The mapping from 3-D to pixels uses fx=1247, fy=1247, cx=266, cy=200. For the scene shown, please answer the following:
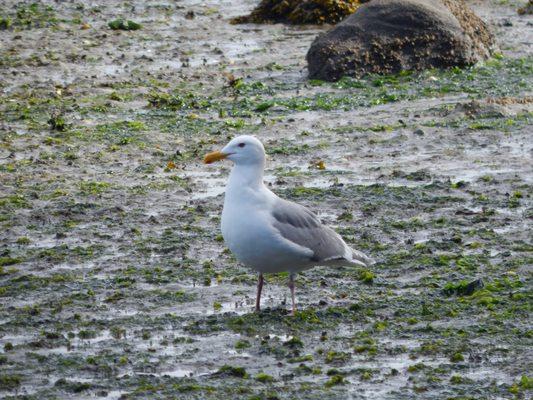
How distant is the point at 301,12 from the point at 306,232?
39.6 feet

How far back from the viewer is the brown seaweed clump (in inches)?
818

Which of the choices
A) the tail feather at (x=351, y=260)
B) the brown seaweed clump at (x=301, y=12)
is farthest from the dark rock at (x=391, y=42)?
the tail feather at (x=351, y=260)

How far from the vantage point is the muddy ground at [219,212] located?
8.22 m

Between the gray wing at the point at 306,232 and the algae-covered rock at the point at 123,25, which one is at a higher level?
the algae-covered rock at the point at 123,25

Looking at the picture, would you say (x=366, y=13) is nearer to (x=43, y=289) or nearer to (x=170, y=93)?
(x=170, y=93)

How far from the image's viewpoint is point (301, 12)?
20.8m

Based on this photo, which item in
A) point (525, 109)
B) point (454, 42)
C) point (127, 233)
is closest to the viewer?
point (127, 233)

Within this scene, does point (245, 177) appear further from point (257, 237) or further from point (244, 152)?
point (257, 237)

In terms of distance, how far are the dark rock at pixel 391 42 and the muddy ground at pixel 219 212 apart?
0.31 m

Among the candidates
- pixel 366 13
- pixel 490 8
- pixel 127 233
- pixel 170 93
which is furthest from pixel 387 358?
pixel 490 8

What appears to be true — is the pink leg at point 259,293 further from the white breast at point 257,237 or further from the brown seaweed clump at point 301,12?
the brown seaweed clump at point 301,12

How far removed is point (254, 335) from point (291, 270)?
714 mm

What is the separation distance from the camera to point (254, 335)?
880 cm

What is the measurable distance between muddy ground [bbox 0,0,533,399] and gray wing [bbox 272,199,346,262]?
0.44 m
